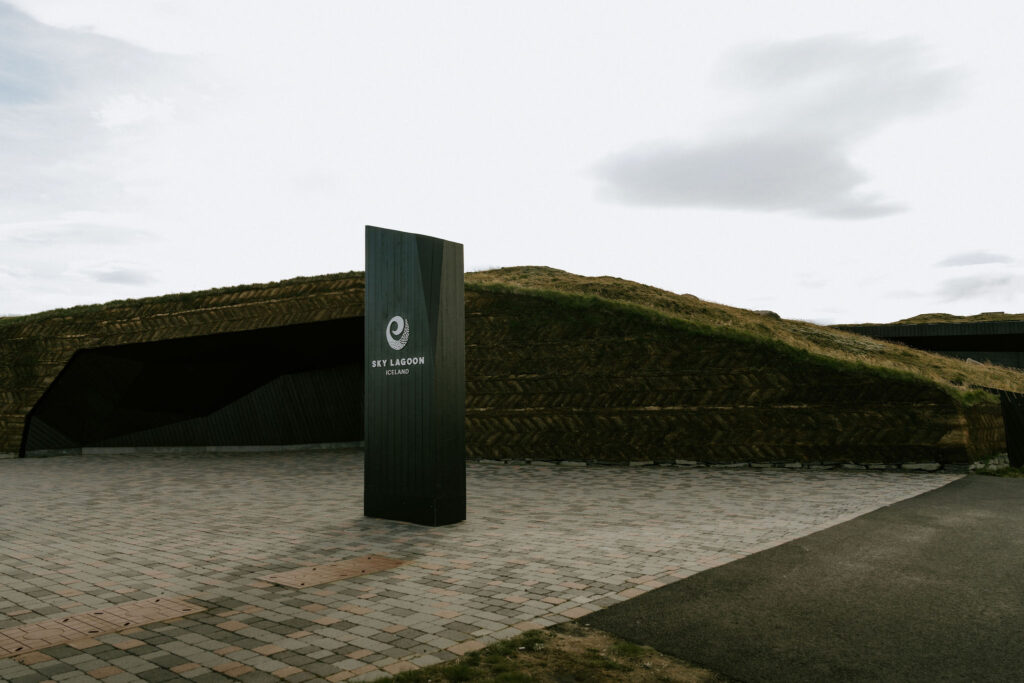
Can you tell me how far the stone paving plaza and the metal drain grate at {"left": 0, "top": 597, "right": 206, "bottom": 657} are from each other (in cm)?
10

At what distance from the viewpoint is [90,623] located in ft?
15.3

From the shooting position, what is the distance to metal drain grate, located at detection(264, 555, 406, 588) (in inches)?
223

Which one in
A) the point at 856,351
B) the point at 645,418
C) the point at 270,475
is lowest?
the point at 270,475

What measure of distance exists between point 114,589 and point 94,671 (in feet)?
6.25

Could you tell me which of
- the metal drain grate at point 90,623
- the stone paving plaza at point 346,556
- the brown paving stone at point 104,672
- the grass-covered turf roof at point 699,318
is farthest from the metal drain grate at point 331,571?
the grass-covered turf roof at point 699,318

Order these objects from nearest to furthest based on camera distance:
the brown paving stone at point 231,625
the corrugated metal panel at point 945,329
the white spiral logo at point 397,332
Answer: the brown paving stone at point 231,625 < the white spiral logo at point 397,332 < the corrugated metal panel at point 945,329

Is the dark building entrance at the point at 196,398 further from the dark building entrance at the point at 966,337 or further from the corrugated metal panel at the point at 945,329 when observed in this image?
the dark building entrance at the point at 966,337

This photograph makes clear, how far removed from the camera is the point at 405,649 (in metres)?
4.06

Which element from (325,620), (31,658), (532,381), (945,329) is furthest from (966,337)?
(31,658)

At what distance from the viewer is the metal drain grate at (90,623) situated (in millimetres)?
4273

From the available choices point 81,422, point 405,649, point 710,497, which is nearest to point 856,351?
point 710,497

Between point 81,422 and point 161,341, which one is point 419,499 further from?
point 81,422

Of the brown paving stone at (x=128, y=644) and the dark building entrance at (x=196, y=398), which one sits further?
the dark building entrance at (x=196, y=398)

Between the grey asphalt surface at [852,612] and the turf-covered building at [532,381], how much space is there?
616 centimetres
